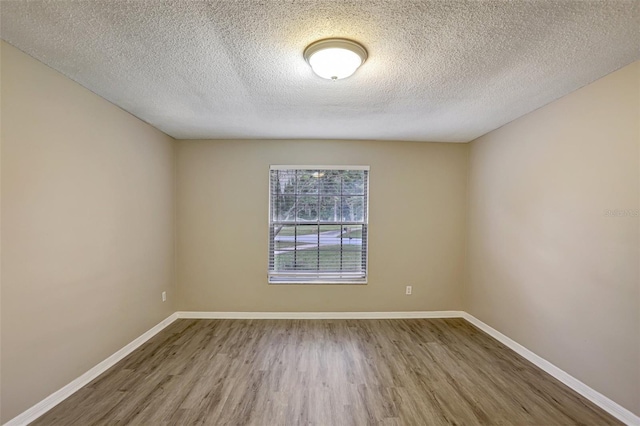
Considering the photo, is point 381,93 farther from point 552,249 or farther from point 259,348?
point 259,348

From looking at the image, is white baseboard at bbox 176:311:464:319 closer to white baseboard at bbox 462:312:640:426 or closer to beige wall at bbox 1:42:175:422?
beige wall at bbox 1:42:175:422

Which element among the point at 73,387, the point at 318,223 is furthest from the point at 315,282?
the point at 73,387

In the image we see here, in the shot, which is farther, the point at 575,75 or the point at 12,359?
the point at 575,75

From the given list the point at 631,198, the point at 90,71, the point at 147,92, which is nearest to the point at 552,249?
the point at 631,198

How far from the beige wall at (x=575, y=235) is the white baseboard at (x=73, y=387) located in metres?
4.10

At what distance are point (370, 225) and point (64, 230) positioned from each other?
3.22 m

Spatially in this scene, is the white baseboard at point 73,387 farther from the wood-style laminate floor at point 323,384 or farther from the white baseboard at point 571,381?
the white baseboard at point 571,381

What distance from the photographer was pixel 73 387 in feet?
7.17

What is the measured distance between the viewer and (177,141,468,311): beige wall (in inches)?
150

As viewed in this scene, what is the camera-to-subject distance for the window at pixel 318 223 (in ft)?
12.7

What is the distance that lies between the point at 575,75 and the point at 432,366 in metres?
2.71

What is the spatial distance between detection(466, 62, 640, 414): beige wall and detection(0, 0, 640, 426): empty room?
2 cm

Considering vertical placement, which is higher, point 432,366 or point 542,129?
point 542,129

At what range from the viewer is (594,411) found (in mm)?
2027
